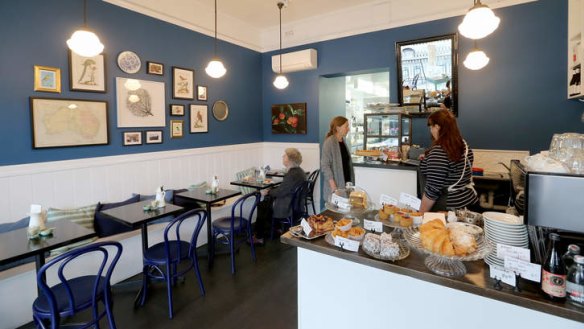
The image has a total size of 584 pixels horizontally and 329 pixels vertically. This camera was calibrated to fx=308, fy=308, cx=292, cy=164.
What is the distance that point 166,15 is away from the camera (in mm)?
4129

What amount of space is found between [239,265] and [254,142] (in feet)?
9.25

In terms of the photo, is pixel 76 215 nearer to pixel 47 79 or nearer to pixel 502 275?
pixel 47 79

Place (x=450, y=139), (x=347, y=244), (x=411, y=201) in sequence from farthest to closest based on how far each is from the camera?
(x=450, y=139), (x=411, y=201), (x=347, y=244)

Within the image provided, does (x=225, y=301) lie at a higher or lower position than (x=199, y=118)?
lower

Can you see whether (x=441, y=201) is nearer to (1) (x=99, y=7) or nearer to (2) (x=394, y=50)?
(2) (x=394, y=50)

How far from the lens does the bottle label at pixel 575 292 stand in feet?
3.13

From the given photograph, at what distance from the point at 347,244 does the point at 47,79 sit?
11.1 feet

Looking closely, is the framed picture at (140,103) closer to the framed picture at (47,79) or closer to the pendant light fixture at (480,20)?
the framed picture at (47,79)

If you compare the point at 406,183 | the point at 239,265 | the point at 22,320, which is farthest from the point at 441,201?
the point at 22,320

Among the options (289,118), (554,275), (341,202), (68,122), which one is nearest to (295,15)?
(289,118)

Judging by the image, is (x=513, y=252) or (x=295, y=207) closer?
(x=513, y=252)

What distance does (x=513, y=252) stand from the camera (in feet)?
3.60

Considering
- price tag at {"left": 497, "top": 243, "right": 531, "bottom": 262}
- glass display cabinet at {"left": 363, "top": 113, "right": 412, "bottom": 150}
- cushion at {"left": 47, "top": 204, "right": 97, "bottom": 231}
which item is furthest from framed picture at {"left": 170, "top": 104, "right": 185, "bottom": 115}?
price tag at {"left": 497, "top": 243, "right": 531, "bottom": 262}

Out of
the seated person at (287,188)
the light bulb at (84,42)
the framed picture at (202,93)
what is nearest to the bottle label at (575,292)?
the seated person at (287,188)
